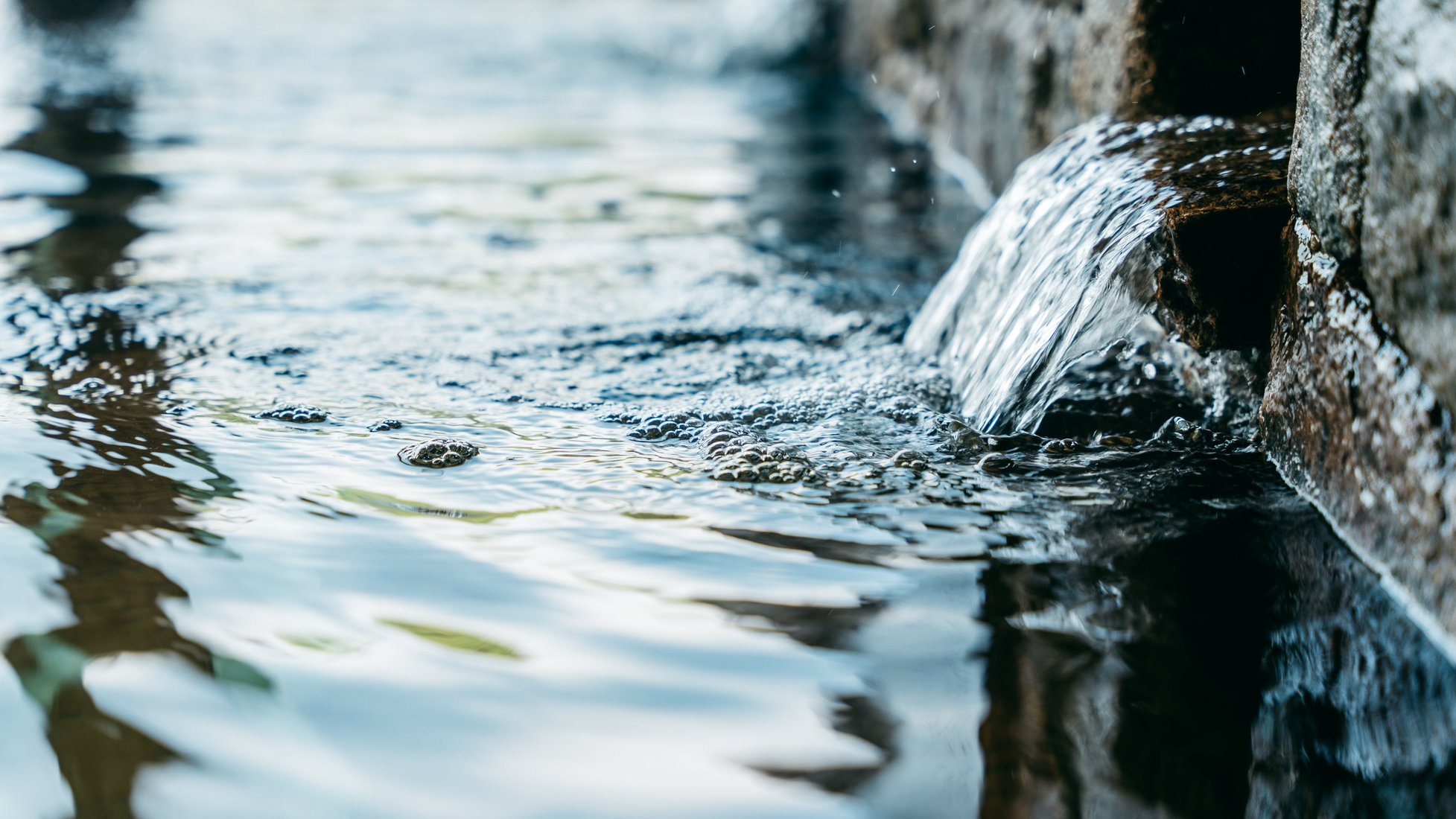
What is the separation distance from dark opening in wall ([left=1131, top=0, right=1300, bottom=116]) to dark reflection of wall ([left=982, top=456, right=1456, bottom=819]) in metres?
1.53

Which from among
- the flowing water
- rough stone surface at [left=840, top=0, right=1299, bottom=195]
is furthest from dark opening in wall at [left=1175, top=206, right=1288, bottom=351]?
rough stone surface at [left=840, top=0, right=1299, bottom=195]

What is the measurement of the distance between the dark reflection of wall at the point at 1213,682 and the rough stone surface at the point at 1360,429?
0.06 metres

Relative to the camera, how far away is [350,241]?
4.08 m

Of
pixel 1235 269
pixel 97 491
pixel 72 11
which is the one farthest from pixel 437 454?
pixel 72 11

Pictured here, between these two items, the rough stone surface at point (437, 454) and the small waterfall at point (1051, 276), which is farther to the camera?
the small waterfall at point (1051, 276)

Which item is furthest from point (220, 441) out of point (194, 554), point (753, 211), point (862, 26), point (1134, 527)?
point (862, 26)

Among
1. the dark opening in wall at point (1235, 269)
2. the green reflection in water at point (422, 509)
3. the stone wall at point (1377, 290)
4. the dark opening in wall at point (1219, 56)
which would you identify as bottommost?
the green reflection in water at point (422, 509)

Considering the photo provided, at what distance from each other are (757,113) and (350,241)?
425 centimetres

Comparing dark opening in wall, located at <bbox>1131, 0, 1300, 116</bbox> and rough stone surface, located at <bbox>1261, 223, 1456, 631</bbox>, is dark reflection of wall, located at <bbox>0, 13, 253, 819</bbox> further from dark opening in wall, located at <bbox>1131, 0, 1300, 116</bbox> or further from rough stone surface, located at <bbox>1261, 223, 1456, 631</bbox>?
dark opening in wall, located at <bbox>1131, 0, 1300, 116</bbox>

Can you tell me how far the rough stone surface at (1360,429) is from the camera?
1505 mm

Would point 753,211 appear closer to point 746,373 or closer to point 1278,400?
point 746,373

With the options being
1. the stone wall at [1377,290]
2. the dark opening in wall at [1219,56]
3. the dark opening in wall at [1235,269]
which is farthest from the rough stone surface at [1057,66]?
the stone wall at [1377,290]

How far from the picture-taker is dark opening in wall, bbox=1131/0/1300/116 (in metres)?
2.95

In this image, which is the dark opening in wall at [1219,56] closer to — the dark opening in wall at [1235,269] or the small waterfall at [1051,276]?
the small waterfall at [1051,276]
